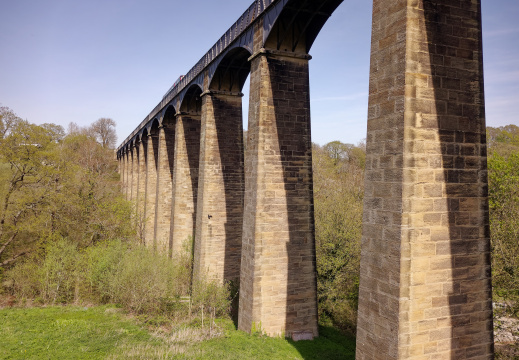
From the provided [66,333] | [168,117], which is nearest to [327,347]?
[66,333]

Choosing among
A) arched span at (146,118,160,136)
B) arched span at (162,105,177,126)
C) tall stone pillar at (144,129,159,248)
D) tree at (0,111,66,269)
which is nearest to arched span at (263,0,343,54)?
arched span at (162,105,177,126)

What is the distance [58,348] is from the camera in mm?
10070

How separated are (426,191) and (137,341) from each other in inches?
371

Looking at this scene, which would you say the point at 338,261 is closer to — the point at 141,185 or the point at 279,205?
the point at 279,205

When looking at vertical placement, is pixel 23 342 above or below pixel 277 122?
below

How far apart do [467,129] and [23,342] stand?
42.7 ft

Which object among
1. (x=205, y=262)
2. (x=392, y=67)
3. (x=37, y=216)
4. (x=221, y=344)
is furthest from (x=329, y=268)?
(x=37, y=216)

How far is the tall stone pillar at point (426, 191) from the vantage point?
500 centimetres

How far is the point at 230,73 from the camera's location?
13992 mm

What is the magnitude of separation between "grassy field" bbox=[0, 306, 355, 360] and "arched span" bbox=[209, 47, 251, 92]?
29.6 feet

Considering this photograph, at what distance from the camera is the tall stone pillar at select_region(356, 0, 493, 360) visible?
16.4ft

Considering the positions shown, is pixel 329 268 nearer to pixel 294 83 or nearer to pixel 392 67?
pixel 294 83

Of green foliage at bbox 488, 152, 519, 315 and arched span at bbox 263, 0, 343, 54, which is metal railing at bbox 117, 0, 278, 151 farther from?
green foliage at bbox 488, 152, 519, 315

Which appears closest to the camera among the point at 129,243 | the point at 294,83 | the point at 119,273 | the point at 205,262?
the point at 294,83
